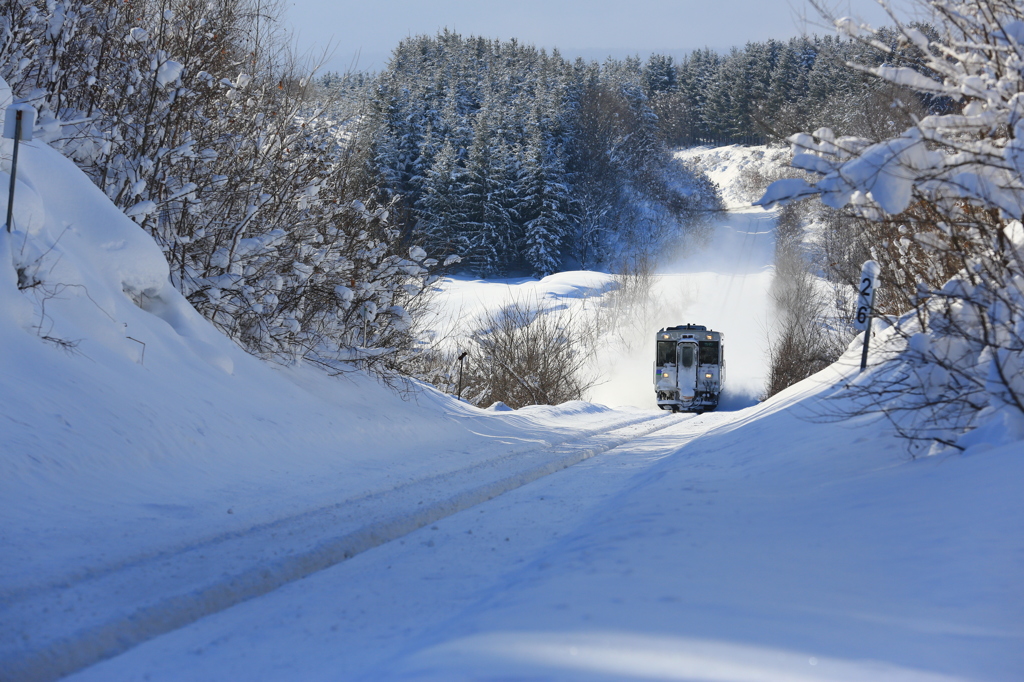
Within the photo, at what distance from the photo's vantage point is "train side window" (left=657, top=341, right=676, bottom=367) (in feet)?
88.5

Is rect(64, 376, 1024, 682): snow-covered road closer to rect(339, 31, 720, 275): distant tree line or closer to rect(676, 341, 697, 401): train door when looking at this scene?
rect(676, 341, 697, 401): train door

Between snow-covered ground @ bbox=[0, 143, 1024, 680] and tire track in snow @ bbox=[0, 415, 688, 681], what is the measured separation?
21 mm

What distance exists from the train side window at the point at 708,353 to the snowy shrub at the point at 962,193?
20778 millimetres

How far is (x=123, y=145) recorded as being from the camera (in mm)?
11250

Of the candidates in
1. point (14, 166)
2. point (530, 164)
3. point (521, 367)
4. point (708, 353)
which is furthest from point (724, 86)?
point (14, 166)

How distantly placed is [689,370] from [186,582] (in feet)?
78.2

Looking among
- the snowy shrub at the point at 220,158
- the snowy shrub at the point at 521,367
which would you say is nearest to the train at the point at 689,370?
the snowy shrub at the point at 521,367

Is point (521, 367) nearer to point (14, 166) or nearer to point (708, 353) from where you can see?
point (708, 353)

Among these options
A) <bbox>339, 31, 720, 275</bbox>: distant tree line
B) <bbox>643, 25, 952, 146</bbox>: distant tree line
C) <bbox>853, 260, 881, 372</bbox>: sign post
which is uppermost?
<bbox>643, 25, 952, 146</bbox>: distant tree line

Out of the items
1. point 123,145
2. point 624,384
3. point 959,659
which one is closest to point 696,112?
point 624,384

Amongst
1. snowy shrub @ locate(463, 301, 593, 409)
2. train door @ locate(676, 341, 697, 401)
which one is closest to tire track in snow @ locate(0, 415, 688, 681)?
snowy shrub @ locate(463, 301, 593, 409)

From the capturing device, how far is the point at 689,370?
26.7 metres

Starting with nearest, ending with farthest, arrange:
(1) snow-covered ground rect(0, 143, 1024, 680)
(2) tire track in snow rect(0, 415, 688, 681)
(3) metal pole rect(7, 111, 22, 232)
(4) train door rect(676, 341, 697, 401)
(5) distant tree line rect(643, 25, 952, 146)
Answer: (1) snow-covered ground rect(0, 143, 1024, 680) → (2) tire track in snow rect(0, 415, 688, 681) → (3) metal pole rect(7, 111, 22, 232) → (4) train door rect(676, 341, 697, 401) → (5) distant tree line rect(643, 25, 952, 146)

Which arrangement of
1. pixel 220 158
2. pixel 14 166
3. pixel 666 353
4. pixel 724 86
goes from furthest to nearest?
pixel 724 86 < pixel 666 353 < pixel 220 158 < pixel 14 166
